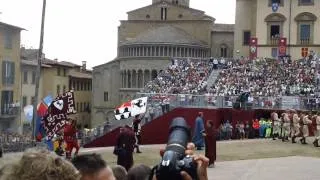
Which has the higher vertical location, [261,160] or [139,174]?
[139,174]

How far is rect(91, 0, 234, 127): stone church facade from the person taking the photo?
85500mm

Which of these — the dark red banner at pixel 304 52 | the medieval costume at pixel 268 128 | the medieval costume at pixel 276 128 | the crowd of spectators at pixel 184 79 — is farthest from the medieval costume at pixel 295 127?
the dark red banner at pixel 304 52

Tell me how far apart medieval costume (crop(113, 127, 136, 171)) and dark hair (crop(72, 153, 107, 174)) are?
494 inches

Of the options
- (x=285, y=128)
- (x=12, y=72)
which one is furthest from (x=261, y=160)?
(x=12, y=72)

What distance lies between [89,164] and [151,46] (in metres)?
81.1

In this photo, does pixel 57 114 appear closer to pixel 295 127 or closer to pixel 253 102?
pixel 295 127

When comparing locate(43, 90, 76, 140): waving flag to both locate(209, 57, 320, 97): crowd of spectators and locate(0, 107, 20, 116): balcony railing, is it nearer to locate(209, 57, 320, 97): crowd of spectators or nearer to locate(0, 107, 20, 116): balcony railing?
locate(209, 57, 320, 97): crowd of spectators

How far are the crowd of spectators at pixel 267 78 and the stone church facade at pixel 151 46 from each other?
956 inches

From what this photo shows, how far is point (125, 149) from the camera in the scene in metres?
17.7

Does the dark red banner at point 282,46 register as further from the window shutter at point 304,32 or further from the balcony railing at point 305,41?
the window shutter at point 304,32

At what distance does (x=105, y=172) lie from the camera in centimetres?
442

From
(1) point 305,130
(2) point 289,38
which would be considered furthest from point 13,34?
(1) point 305,130

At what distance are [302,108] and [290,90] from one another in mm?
9052

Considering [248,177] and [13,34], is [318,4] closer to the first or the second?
[13,34]
